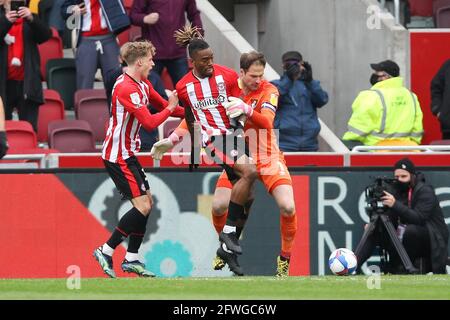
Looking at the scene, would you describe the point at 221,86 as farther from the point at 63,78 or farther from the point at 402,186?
the point at 63,78

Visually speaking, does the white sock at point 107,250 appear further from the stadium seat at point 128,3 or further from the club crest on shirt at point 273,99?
the stadium seat at point 128,3

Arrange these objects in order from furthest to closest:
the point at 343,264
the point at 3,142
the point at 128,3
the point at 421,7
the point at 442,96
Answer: the point at 421,7 → the point at 128,3 → the point at 442,96 → the point at 343,264 → the point at 3,142

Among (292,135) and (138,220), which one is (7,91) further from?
(138,220)

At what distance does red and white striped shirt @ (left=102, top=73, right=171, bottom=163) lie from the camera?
1511cm

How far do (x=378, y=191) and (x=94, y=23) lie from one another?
4268 mm

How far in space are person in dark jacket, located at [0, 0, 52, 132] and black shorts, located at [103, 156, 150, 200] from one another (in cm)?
399

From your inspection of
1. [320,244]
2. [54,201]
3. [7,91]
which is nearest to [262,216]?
[320,244]

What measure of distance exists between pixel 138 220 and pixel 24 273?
2800 millimetres

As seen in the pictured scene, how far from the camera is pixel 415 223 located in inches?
697

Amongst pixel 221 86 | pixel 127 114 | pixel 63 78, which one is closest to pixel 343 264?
pixel 221 86

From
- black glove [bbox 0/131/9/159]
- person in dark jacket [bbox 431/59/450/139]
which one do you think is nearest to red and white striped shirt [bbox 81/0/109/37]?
person in dark jacket [bbox 431/59/450/139]

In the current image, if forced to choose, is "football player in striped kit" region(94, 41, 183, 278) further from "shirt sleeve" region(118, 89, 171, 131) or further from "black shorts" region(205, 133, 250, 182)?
"black shorts" region(205, 133, 250, 182)

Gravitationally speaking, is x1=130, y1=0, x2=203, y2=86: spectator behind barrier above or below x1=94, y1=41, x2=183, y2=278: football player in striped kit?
above

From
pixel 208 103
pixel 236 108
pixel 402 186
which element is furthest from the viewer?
pixel 402 186
